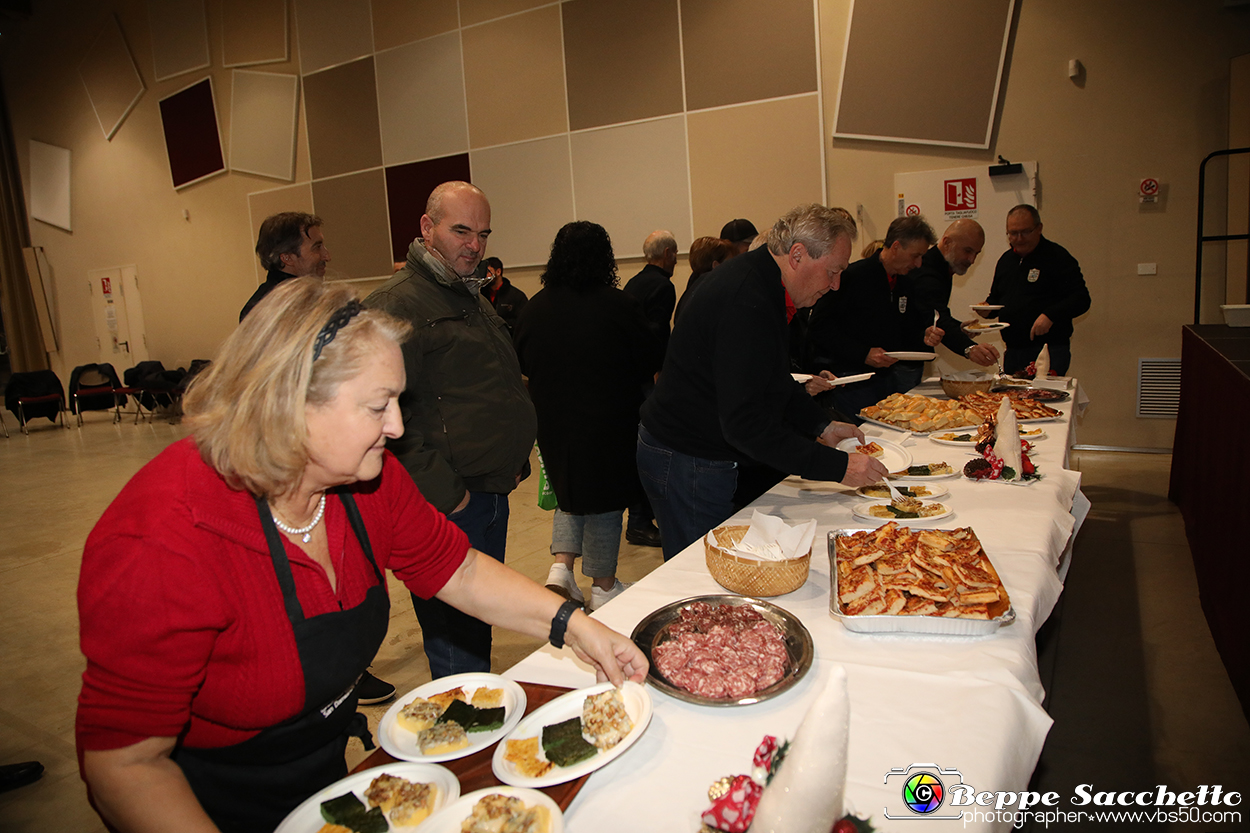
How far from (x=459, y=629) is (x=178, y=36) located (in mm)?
11704

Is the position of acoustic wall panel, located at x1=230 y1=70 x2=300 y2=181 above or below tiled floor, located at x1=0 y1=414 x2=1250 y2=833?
above

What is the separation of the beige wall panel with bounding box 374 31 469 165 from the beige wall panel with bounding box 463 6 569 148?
0.19 m

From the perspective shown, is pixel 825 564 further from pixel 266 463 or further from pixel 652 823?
pixel 266 463

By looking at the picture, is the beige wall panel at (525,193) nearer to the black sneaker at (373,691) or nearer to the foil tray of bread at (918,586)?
the black sneaker at (373,691)

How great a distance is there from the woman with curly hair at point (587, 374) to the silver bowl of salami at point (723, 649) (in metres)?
1.73

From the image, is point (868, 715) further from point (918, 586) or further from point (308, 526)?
point (308, 526)

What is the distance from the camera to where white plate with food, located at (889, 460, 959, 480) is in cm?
224

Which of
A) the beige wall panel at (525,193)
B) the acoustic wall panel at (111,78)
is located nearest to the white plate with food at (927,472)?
the beige wall panel at (525,193)

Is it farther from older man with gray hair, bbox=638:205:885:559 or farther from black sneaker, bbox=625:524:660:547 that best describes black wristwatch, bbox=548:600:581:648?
black sneaker, bbox=625:524:660:547

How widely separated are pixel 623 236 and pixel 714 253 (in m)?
3.21

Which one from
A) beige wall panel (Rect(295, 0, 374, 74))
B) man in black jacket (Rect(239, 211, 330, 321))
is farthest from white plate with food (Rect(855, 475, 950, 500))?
beige wall panel (Rect(295, 0, 374, 74))

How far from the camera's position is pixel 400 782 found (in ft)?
3.19

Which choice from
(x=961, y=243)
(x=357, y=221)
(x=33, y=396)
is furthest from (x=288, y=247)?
(x=33, y=396)

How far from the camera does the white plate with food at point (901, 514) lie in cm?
183
